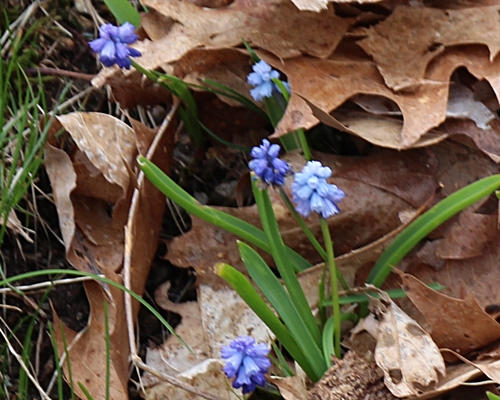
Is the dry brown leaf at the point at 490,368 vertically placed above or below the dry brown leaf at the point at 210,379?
above

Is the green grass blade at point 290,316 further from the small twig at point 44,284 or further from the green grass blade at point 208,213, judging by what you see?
the small twig at point 44,284

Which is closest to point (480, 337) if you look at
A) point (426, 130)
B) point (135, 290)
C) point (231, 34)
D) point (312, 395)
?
point (312, 395)

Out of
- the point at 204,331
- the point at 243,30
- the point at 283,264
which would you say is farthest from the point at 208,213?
the point at 243,30

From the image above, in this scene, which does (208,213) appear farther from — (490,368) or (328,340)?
(490,368)

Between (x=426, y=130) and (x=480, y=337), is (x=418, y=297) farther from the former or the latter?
(x=426, y=130)

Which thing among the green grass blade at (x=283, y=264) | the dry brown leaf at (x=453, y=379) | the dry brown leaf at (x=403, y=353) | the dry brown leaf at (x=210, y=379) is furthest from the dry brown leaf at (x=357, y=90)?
the dry brown leaf at (x=210, y=379)

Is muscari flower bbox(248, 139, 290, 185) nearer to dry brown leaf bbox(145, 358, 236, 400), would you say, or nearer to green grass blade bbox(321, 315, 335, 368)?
green grass blade bbox(321, 315, 335, 368)
